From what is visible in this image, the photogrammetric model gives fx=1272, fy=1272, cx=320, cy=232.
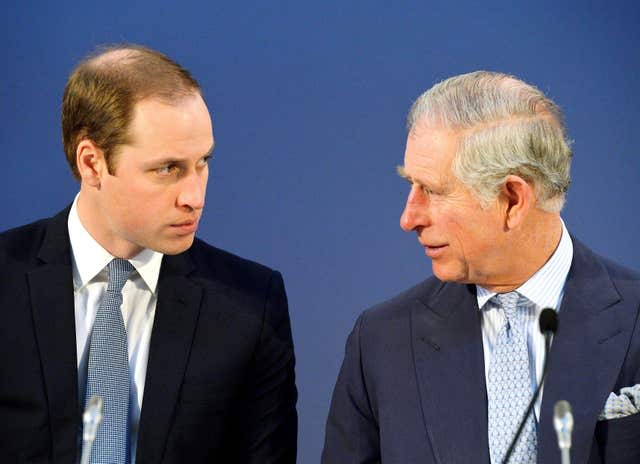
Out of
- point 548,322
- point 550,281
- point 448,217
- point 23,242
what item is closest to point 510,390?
point 550,281

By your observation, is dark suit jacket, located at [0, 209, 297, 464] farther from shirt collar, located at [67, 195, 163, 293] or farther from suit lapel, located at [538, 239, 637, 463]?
suit lapel, located at [538, 239, 637, 463]

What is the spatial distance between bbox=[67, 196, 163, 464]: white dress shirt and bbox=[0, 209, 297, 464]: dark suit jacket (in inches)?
1.0

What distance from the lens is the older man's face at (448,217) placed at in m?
2.18

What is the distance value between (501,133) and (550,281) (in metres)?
0.28

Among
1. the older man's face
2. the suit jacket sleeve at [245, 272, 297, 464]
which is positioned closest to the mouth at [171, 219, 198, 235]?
the suit jacket sleeve at [245, 272, 297, 464]

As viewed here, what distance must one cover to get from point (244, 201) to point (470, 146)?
925 millimetres

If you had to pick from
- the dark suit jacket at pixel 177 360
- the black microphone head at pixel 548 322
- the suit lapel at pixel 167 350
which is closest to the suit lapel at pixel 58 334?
the dark suit jacket at pixel 177 360

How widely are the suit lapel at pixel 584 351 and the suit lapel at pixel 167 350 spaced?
2.19 ft

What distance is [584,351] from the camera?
7.17ft

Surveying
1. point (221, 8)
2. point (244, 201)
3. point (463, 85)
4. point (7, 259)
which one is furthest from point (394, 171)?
point (7, 259)

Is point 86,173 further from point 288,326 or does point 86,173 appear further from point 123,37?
point 123,37

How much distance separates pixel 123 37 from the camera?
293 cm

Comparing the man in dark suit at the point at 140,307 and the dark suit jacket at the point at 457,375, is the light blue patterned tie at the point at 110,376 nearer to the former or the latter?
the man in dark suit at the point at 140,307

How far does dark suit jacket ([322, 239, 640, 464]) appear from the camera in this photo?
7.00 feet
